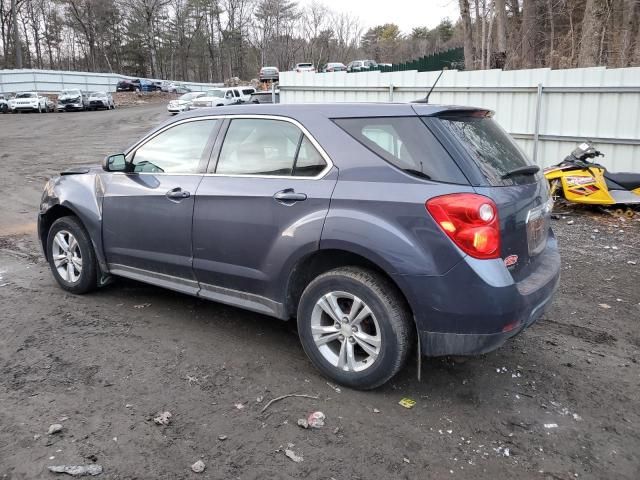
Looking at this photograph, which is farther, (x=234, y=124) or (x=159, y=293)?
(x=159, y=293)

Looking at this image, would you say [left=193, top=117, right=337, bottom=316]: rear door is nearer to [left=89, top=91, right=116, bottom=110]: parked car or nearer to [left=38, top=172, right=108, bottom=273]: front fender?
[left=38, top=172, right=108, bottom=273]: front fender

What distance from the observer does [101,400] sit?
332 cm

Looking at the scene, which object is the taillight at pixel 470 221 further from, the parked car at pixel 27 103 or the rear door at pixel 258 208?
the parked car at pixel 27 103

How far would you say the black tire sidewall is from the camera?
3188 millimetres

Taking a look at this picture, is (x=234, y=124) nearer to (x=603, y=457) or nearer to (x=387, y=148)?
(x=387, y=148)

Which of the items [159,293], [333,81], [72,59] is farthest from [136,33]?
[159,293]


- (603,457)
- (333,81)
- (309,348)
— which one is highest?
(333,81)

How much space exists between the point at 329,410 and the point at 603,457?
1458 millimetres

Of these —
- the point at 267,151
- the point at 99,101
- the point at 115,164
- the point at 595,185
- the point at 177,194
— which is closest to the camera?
the point at 267,151

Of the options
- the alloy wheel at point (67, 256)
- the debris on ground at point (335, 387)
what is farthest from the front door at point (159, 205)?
the debris on ground at point (335, 387)

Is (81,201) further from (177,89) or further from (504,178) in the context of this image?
(177,89)

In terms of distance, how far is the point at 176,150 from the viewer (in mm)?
4406

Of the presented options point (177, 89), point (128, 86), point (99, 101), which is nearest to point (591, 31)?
point (99, 101)

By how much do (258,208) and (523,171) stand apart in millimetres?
1711
